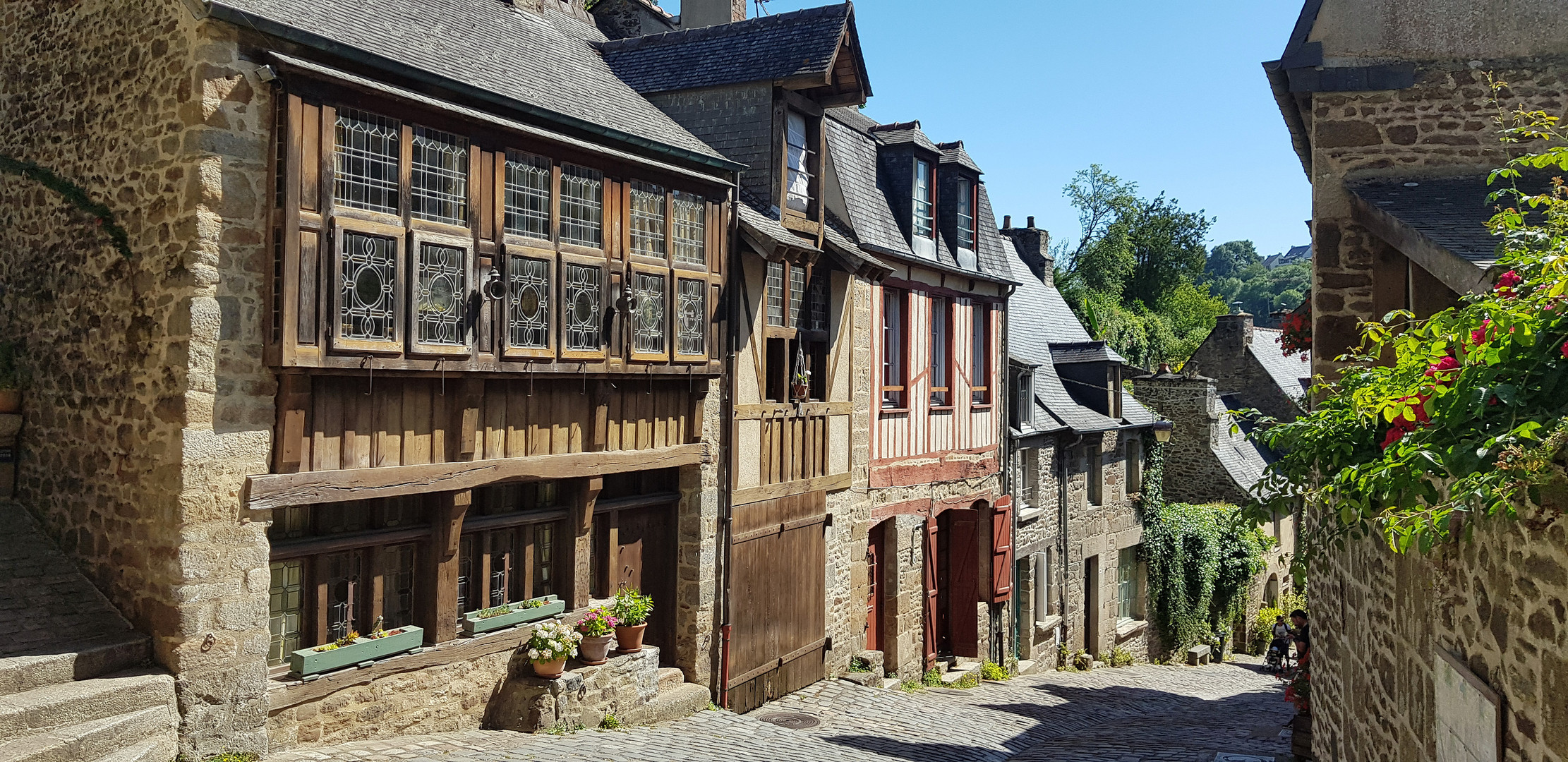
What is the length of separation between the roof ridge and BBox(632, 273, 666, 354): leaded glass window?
13.1 feet

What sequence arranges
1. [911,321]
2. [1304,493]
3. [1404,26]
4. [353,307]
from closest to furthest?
[1304,493], [353,307], [1404,26], [911,321]

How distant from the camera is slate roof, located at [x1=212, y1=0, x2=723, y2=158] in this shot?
22.5 ft

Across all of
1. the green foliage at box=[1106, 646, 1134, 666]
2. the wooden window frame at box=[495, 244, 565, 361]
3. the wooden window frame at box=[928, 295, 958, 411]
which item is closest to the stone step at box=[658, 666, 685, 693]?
the wooden window frame at box=[495, 244, 565, 361]

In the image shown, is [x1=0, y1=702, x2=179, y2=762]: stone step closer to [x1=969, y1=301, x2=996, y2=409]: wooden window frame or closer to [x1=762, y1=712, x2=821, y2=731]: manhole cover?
[x1=762, y1=712, x2=821, y2=731]: manhole cover

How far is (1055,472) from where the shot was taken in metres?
17.7

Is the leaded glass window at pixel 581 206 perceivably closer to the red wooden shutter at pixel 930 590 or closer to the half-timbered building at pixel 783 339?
the half-timbered building at pixel 783 339

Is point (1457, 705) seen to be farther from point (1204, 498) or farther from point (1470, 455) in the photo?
point (1204, 498)

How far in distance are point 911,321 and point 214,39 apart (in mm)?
9026

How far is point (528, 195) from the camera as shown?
323 inches

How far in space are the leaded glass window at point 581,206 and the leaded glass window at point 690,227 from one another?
882 mm

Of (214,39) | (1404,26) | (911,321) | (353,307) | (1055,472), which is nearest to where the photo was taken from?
(214,39)

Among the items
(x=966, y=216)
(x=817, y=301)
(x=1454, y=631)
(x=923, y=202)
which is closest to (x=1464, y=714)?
(x=1454, y=631)

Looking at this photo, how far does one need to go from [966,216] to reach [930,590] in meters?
5.20

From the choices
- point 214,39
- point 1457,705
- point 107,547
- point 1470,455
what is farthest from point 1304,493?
point 107,547
